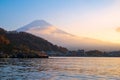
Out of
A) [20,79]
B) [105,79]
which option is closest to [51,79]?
→ [20,79]

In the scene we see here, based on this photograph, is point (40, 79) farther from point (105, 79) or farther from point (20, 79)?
point (105, 79)

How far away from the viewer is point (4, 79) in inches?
2173

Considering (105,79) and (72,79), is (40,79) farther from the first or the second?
(105,79)

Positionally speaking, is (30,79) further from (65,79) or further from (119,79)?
(119,79)

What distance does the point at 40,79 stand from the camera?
2222 inches

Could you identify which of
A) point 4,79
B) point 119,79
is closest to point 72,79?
point 119,79

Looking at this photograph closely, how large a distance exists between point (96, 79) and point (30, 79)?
1358 centimetres

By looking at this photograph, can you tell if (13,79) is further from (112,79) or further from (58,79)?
(112,79)

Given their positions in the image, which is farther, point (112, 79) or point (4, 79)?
point (112, 79)

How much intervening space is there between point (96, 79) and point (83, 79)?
2766 mm

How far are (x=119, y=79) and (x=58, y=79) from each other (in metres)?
12.7

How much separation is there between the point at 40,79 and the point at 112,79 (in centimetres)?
1499

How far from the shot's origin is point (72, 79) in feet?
189

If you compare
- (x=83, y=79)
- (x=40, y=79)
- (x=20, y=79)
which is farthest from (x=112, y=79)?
(x=20, y=79)
